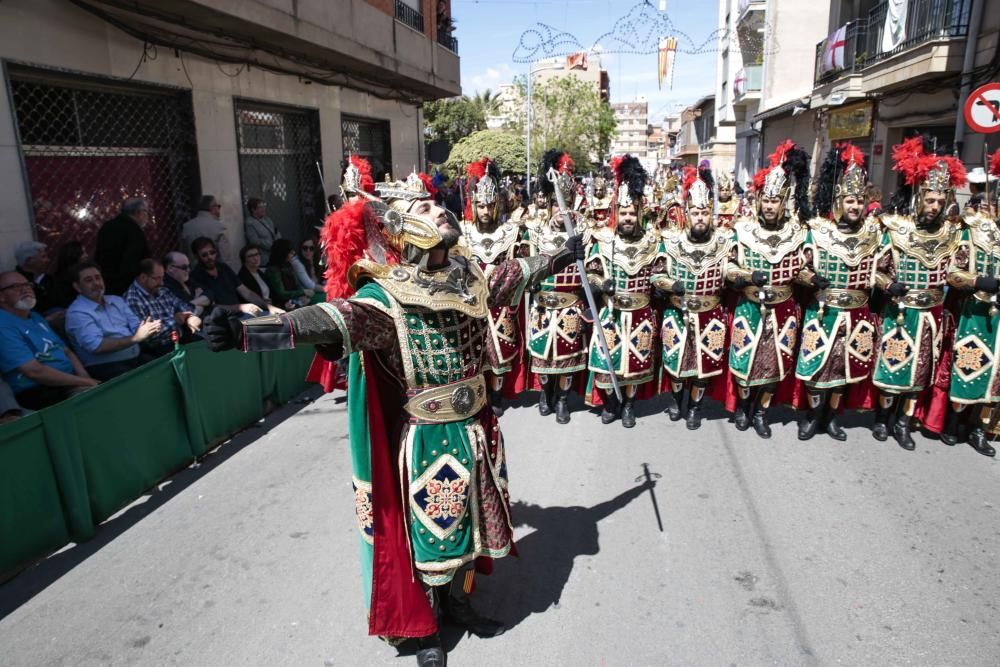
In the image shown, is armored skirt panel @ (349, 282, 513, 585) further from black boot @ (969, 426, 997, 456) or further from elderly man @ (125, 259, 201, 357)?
black boot @ (969, 426, 997, 456)

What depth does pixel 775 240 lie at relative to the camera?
5.56m

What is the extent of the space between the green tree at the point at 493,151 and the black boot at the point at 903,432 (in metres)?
23.1

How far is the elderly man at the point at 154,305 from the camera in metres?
5.53

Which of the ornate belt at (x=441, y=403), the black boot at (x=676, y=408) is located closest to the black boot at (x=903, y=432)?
the black boot at (x=676, y=408)

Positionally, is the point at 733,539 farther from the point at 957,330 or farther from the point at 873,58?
the point at 873,58

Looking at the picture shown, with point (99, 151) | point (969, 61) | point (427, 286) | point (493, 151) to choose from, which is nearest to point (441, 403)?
point (427, 286)

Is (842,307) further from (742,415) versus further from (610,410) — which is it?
(610,410)

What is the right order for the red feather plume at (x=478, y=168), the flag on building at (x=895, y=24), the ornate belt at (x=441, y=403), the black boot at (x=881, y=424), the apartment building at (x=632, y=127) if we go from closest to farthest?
1. the ornate belt at (x=441, y=403)
2. the black boot at (x=881, y=424)
3. the red feather plume at (x=478, y=168)
4. the flag on building at (x=895, y=24)
5. the apartment building at (x=632, y=127)

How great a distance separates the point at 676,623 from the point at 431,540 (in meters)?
1.32

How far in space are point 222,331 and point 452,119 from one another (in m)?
40.0

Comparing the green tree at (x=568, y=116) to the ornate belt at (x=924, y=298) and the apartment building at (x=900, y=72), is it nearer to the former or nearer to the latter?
the apartment building at (x=900, y=72)

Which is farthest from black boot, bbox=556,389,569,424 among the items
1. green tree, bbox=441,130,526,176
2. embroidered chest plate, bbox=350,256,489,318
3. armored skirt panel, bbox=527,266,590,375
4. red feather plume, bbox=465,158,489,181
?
green tree, bbox=441,130,526,176

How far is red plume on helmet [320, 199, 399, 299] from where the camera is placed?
2877 millimetres

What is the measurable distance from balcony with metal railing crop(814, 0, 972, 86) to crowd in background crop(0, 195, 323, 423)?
10823mm
